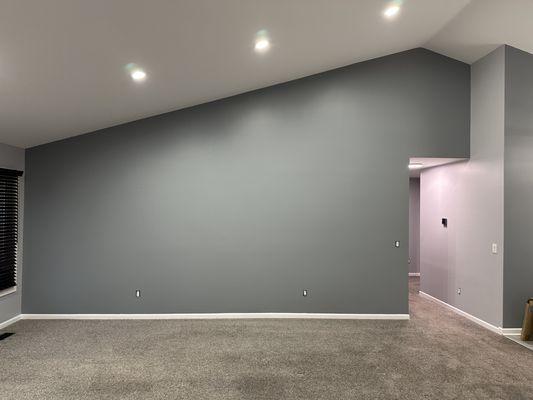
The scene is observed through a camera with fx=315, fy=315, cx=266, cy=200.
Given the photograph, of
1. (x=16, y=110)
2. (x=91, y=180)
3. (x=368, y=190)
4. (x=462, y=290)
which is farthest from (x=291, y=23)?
(x=462, y=290)

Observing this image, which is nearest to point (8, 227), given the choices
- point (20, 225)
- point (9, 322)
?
point (20, 225)

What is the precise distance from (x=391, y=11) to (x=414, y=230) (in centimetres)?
574

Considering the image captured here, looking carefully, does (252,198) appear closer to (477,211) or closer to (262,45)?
(262,45)

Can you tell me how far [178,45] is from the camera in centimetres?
295

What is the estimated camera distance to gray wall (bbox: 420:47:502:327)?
4.07 metres

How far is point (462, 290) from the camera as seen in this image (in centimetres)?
471

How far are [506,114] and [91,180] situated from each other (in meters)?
5.63

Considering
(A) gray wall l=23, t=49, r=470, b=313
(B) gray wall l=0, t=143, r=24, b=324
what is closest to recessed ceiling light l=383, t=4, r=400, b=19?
(A) gray wall l=23, t=49, r=470, b=313

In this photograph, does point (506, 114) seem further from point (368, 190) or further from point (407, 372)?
point (407, 372)

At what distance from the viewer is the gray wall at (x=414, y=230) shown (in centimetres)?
771

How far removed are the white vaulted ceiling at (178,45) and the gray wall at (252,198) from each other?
348 mm

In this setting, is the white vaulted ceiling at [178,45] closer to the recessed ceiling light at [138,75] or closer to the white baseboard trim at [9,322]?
the recessed ceiling light at [138,75]

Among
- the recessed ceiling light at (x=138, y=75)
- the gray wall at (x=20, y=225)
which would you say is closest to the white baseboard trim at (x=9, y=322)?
the gray wall at (x=20, y=225)

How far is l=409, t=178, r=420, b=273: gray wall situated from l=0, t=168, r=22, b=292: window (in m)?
7.77
